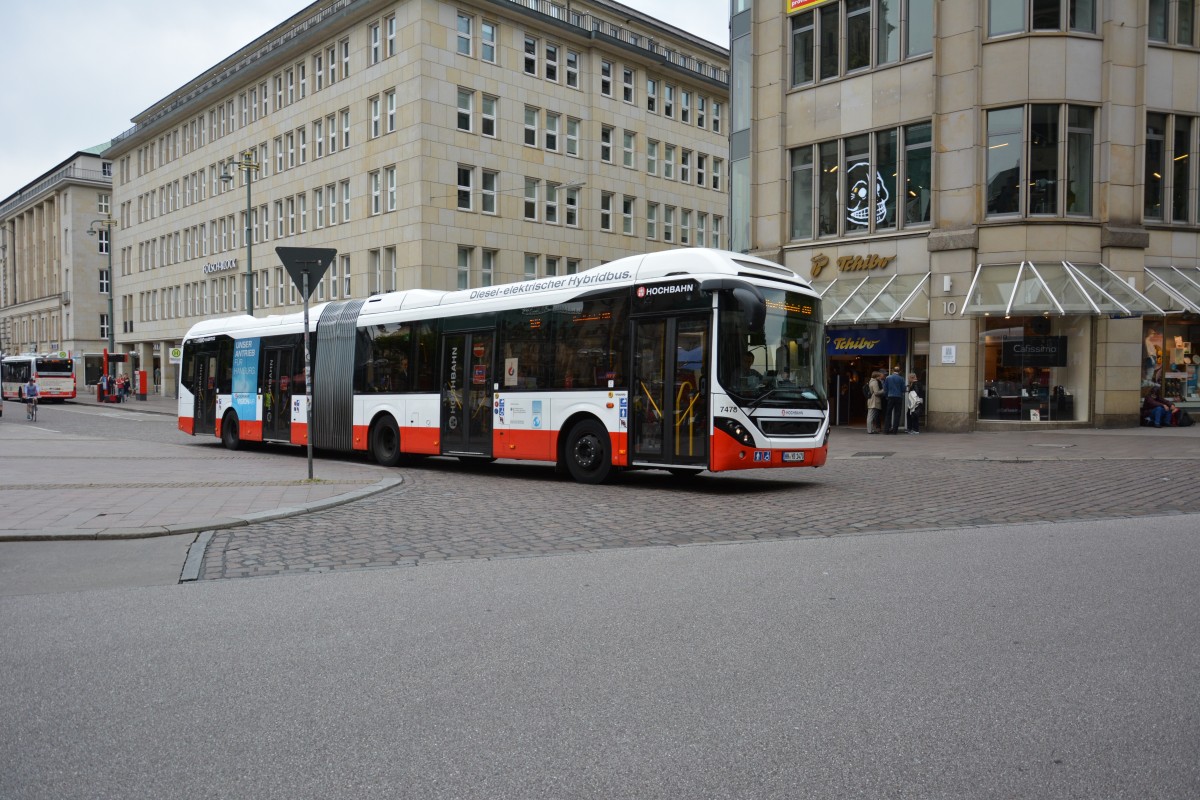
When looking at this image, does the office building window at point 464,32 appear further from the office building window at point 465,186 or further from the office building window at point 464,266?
the office building window at point 464,266

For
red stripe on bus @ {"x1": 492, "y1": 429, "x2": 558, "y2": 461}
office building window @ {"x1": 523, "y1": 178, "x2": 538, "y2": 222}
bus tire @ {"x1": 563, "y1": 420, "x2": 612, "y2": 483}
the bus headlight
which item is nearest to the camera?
the bus headlight

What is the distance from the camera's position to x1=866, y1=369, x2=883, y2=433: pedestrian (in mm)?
26438

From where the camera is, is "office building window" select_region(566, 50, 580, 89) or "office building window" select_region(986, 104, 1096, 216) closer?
"office building window" select_region(986, 104, 1096, 216)

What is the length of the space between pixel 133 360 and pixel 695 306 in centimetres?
7174

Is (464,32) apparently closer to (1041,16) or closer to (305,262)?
(1041,16)

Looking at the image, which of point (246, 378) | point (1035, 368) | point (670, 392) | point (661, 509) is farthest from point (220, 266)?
point (661, 509)

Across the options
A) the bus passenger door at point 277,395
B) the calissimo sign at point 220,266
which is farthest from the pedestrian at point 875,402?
the calissimo sign at point 220,266

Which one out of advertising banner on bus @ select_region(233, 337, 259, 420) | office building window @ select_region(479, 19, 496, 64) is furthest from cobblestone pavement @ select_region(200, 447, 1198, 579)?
office building window @ select_region(479, 19, 496, 64)

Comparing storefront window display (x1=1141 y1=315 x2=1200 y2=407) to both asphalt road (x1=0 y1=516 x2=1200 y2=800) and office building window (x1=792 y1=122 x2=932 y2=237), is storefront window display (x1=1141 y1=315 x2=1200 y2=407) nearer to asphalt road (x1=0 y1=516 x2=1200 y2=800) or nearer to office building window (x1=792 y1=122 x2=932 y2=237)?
office building window (x1=792 y1=122 x2=932 y2=237)

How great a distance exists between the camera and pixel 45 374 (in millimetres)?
57656

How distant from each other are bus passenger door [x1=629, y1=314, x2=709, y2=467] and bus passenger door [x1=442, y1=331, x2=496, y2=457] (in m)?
3.39

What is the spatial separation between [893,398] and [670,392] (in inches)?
552

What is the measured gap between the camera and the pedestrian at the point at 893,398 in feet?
83.4

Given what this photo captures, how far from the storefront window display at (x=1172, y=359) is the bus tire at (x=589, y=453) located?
18907 millimetres
